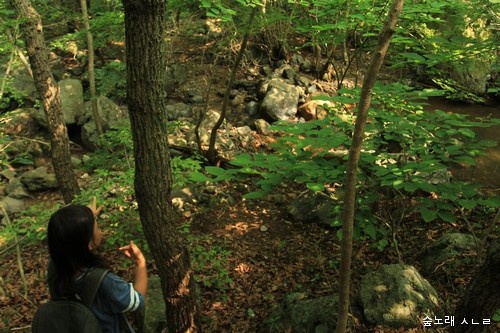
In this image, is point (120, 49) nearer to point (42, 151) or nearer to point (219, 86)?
point (219, 86)

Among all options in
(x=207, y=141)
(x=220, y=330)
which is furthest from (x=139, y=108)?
(x=207, y=141)

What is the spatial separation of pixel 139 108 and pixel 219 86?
956cm

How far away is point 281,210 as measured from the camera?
6.95m

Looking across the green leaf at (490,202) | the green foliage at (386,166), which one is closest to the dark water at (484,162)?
the green foliage at (386,166)

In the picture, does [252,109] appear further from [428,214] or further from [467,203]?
[467,203]

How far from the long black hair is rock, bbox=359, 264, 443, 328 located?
2.87 metres

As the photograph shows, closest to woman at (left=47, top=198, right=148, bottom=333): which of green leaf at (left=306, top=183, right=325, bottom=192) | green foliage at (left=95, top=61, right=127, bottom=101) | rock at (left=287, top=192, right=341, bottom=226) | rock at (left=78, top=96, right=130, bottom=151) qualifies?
green leaf at (left=306, top=183, right=325, bottom=192)

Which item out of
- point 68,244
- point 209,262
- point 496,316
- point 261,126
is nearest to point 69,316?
point 68,244

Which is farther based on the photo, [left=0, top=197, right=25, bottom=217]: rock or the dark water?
[left=0, top=197, right=25, bottom=217]: rock

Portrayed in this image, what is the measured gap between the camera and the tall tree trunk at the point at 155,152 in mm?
2643

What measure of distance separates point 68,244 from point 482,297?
3.13 meters

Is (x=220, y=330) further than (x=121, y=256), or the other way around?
(x=121, y=256)

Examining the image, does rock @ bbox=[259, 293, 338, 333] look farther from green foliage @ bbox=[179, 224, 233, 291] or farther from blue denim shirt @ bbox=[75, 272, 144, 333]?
blue denim shirt @ bbox=[75, 272, 144, 333]

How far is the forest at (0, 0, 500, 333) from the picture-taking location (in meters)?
3.01
